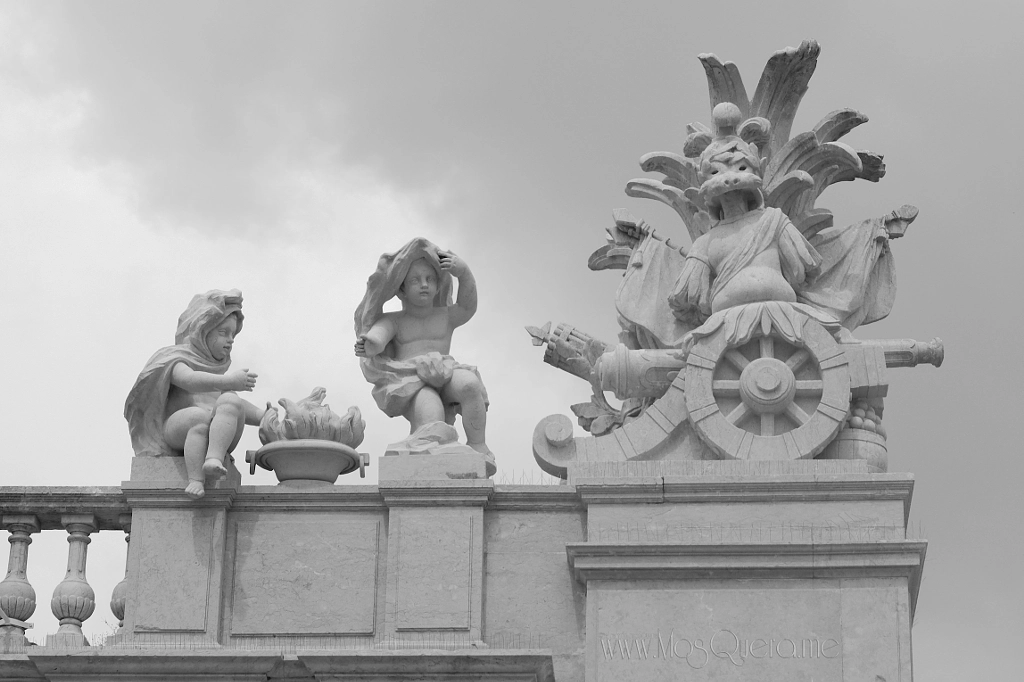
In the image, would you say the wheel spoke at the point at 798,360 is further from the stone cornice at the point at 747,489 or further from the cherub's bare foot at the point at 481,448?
the cherub's bare foot at the point at 481,448

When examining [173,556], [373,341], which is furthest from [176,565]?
[373,341]

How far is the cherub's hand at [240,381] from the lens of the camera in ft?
64.6

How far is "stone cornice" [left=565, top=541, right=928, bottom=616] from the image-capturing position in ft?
61.7

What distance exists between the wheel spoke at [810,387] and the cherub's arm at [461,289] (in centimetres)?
319

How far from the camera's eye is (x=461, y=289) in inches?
824

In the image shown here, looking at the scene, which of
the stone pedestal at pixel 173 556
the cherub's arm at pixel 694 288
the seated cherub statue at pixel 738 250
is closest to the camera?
the stone pedestal at pixel 173 556

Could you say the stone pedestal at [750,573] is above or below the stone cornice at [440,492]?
below

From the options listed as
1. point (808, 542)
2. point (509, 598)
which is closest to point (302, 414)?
point (509, 598)

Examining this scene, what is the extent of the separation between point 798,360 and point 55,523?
21.8 feet

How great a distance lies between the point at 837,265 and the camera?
20.9m

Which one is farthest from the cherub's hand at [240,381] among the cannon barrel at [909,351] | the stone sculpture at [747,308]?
the cannon barrel at [909,351]

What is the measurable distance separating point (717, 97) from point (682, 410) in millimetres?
3480

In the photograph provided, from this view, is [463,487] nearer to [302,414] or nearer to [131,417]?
[302,414]

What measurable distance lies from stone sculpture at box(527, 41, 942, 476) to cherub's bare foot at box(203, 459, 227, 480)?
9.06 ft
